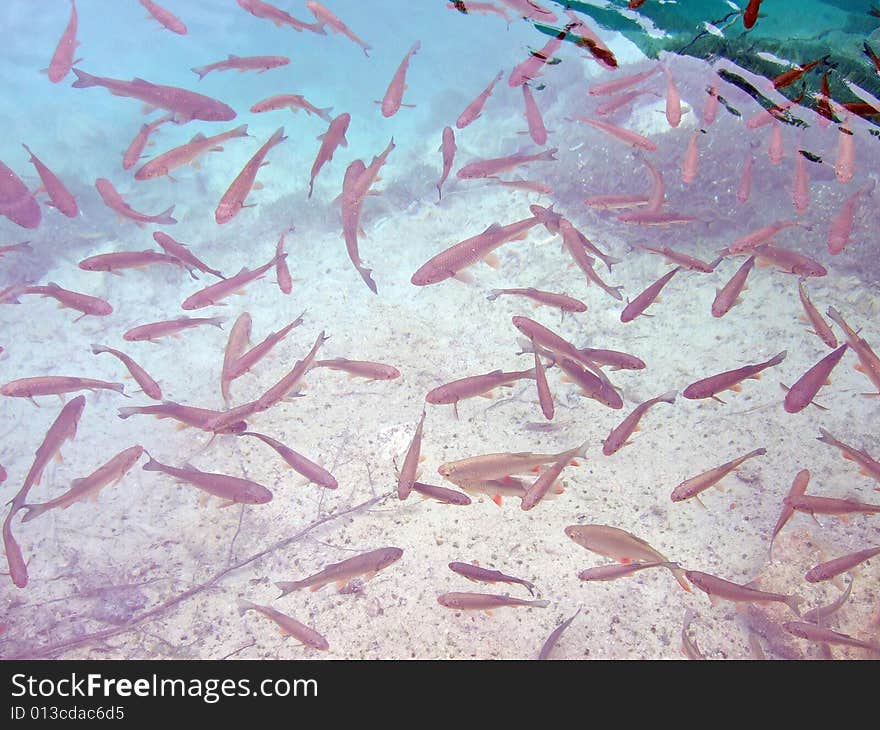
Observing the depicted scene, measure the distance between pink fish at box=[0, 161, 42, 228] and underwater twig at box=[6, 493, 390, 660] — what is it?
404 centimetres

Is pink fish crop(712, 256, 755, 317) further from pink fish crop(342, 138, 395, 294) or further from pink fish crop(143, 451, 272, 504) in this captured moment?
pink fish crop(143, 451, 272, 504)

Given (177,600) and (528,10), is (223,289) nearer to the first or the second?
(177,600)

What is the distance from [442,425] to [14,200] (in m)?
4.92

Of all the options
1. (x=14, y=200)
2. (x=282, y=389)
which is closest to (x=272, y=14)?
(x=14, y=200)

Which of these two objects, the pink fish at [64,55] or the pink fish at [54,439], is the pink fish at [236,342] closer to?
the pink fish at [54,439]

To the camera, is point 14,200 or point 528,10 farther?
point 528,10

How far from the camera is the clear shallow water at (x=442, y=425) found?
12.8ft

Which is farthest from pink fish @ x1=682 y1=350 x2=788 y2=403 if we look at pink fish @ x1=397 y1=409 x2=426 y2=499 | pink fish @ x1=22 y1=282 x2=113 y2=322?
pink fish @ x1=22 y1=282 x2=113 y2=322

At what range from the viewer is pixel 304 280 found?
9070 millimetres

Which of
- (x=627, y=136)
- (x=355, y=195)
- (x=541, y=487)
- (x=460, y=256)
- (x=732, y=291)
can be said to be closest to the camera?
(x=541, y=487)

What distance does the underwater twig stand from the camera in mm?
3775

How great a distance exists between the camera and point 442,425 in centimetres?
557

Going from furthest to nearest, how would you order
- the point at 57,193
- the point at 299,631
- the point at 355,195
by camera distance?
the point at 57,193, the point at 355,195, the point at 299,631
